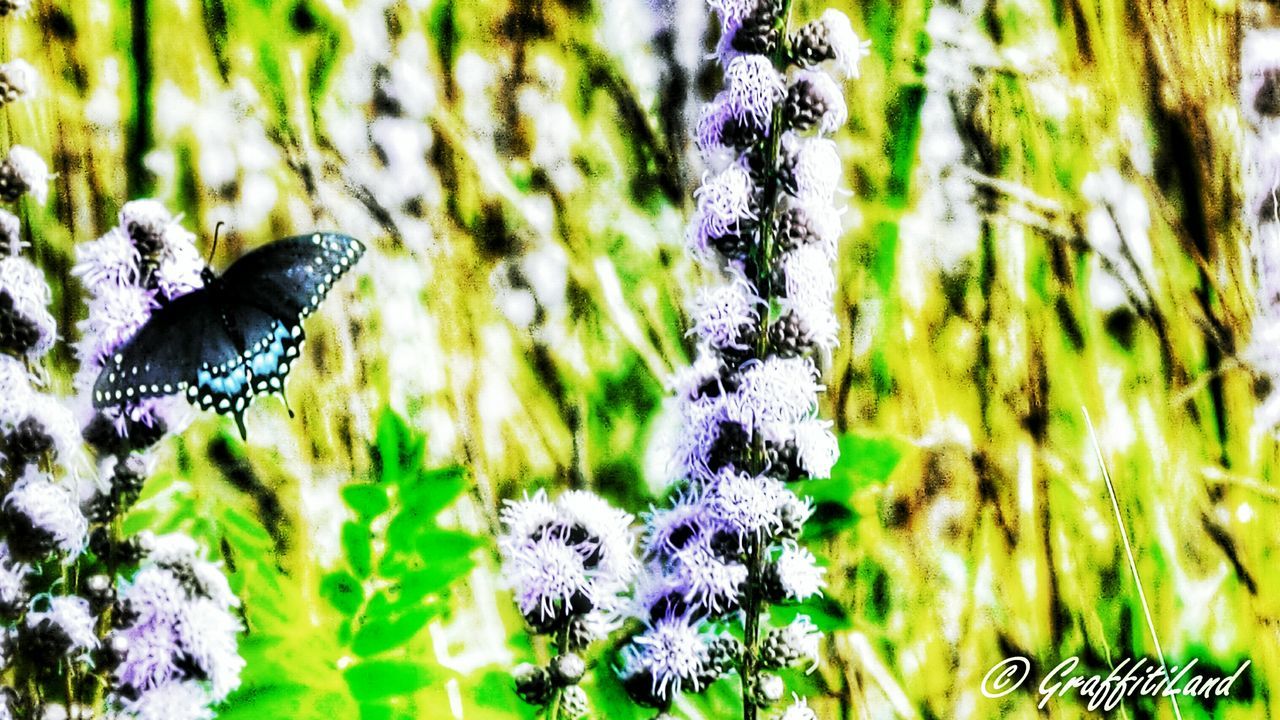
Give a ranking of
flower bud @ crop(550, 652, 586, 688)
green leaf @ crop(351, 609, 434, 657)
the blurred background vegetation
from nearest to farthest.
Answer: flower bud @ crop(550, 652, 586, 688)
green leaf @ crop(351, 609, 434, 657)
the blurred background vegetation

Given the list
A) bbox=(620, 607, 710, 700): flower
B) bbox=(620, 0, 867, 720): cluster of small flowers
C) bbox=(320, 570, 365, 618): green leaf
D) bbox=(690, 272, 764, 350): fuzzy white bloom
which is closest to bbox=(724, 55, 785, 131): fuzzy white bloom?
bbox=(620, 0, 867, 720): cluster of small flowers

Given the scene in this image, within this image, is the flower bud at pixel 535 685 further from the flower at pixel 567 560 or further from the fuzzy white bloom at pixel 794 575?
the fuzzy white bloom at pixel 794 575

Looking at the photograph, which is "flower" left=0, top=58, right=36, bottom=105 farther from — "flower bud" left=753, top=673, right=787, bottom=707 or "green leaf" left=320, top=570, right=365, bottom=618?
"flower bud" left=753, top=673, right=787, bottom=707

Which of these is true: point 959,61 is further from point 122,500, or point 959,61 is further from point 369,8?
point 122,500

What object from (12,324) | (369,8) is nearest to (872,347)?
(369,8)

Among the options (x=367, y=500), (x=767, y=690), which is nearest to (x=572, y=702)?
(x=767, y=690)

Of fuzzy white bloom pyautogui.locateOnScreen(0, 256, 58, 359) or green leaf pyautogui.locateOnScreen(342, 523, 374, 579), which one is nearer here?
fuzzy white bloom pyautogui.locateOnScreen(0, 256, 58, 359)

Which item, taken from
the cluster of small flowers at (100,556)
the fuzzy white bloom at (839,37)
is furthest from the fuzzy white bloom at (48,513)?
the fuzzy white bloom at (839,37)

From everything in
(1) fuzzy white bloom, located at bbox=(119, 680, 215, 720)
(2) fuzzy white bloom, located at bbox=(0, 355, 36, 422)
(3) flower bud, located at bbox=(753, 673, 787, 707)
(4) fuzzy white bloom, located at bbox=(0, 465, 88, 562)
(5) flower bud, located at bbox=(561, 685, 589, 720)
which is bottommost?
(3) flower bud, located at bbox=(753, 673, 787, 707)
